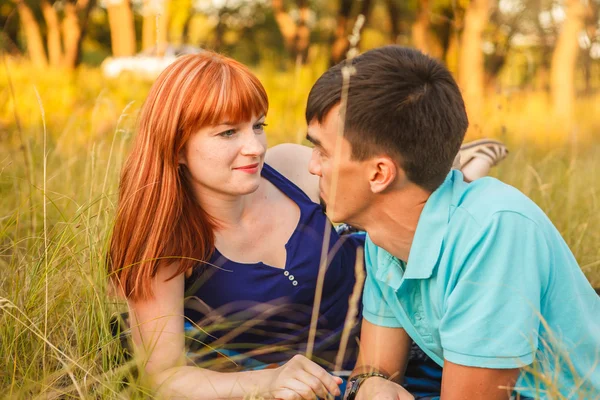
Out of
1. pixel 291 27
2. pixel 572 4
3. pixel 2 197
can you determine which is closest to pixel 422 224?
pixel 2 197

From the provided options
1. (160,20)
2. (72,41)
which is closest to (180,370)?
(160,20)

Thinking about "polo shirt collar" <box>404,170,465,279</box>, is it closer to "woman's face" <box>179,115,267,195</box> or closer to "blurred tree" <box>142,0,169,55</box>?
"woman's face" <box>179,115,267,195</box>

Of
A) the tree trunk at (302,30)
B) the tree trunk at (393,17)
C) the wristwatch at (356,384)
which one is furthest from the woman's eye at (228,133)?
the tree trunk at (393,17)

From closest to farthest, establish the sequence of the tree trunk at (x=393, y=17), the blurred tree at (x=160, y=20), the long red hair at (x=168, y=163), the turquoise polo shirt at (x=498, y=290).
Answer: the turquoise polo shirt at (x=498, y=290)
the long red hair at (x=168, y=163)
the blurred tree at (x=160, y=20)
the tree trunk at (x=393, y=17)

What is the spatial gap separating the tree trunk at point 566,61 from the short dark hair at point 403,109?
6.79 metres

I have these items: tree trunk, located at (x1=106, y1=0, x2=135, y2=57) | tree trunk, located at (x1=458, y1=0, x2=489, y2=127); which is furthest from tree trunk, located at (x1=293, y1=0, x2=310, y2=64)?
tree trunk, located at (x1=458, y1=0, x2=489, y2=127)

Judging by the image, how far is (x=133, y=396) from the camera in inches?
78.7

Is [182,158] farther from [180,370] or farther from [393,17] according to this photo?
[393,17]

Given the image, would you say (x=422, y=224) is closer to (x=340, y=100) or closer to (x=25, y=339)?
(x=340, y=100)

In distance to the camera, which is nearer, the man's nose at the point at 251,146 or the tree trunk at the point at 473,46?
the man's nose at the point at 251,146

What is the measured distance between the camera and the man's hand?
201 cm

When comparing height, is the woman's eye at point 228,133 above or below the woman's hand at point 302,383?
above

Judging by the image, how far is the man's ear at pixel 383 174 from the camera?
193 cm

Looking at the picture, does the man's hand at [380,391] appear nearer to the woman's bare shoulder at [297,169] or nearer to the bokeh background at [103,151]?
the bokeh background at [103,151]
